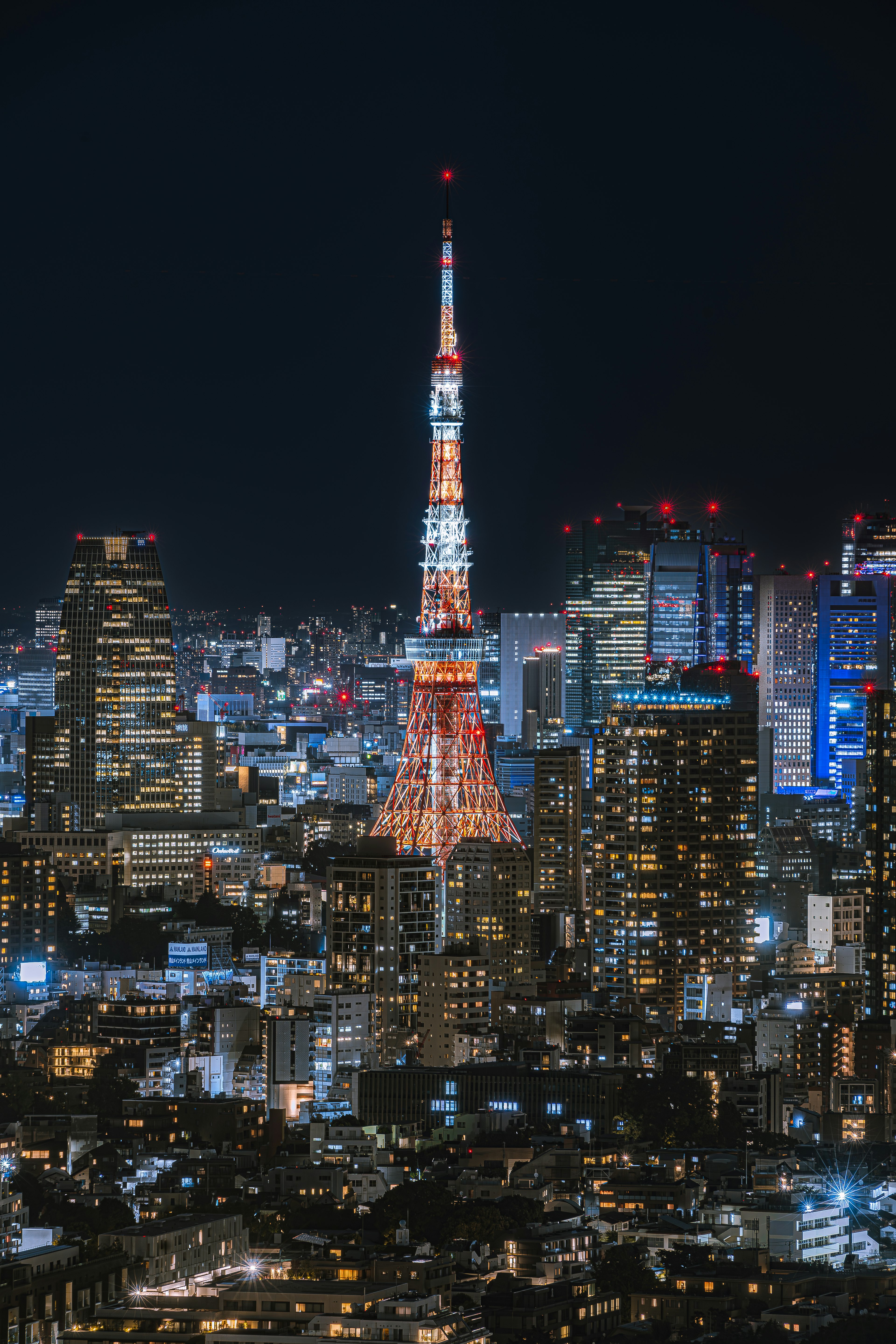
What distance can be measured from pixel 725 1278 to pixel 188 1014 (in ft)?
45.3

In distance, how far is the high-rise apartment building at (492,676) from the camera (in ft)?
250

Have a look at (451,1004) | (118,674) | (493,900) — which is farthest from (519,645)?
(451,1004)

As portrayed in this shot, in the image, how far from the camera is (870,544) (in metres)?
72.9

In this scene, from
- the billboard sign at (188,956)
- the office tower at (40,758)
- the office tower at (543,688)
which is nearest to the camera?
the billboard sign at (188,956)

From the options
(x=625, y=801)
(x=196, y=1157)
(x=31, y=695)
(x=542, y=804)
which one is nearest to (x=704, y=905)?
(x=625, y=801)

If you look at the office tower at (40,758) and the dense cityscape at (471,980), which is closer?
the dense cityscape at (471,980)

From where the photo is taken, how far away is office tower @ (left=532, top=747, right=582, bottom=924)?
4700 centimetres

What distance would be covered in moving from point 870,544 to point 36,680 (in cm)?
Result: 2155

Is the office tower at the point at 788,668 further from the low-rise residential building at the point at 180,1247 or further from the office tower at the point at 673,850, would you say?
the low-rise residential building at the point at 180,1247

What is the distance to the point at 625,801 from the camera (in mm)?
43969

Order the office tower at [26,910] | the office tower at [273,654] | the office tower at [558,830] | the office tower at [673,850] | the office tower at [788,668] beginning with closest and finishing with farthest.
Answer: the office tower at [673,850]
the office tower at [26,910]
the office tower at [558,830]
the office tower at [788,668]
the office tower at [273,654]

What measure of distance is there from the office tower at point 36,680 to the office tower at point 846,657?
57.9ft

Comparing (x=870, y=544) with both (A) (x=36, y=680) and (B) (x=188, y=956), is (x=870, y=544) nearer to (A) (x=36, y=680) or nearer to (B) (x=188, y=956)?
(A) (x=36, y=680)

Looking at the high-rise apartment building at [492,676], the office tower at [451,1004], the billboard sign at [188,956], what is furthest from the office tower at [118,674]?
the office tower at [451,1004]
